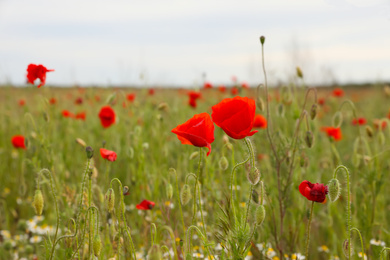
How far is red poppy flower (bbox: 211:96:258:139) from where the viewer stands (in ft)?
4.33

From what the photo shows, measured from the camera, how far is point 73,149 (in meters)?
3.97

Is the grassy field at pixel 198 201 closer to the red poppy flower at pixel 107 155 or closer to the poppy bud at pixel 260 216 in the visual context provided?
the poppy bud at pixel 260 216

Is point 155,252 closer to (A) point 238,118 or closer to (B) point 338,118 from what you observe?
(A) point 238,118

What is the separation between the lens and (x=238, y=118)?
1.32 m

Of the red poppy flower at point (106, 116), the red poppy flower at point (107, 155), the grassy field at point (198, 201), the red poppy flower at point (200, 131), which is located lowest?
the grassy field at point (198, 201)

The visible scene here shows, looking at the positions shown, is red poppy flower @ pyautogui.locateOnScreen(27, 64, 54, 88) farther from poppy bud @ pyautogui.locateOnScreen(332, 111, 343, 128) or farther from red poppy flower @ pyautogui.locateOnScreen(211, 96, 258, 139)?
poppy bud @ pyautogui.locateOnScreen(332, 111, 343, 128)

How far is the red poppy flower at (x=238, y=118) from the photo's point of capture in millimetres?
1318

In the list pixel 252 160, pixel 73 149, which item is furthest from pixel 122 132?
pixel 252 160

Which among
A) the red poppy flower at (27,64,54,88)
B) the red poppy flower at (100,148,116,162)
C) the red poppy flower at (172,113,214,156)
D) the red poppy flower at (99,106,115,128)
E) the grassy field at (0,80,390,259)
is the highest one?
the red poppy flower at (27,64,54,88)

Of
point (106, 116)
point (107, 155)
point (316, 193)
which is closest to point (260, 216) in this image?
point (316, 193)

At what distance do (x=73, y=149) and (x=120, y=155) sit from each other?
2.31 feet

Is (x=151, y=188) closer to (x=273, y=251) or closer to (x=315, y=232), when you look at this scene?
(x=273, y=251)

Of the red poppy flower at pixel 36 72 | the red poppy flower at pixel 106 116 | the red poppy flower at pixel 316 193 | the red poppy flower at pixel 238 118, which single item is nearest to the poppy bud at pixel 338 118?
the red poppy flower at pixel 316 193

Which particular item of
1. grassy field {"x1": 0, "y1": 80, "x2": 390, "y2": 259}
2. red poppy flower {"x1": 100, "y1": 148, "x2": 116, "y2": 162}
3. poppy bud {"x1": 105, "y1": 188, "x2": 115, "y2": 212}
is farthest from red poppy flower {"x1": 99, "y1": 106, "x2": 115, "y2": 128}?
poppy bud {"x1": 105, "y1": 188, "x2": 115, "y2": 212}
